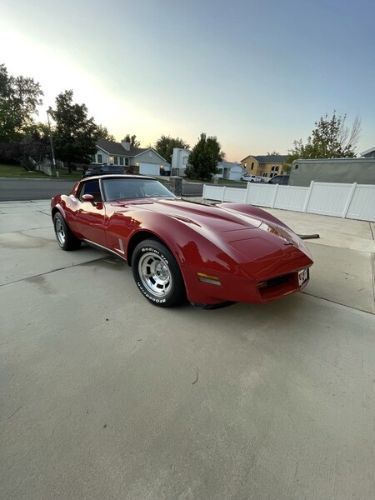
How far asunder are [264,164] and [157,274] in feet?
233

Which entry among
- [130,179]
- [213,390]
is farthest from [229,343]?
[130,179]

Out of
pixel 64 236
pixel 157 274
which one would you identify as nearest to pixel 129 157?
pixel 64 236

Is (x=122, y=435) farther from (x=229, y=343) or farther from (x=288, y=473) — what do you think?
(x=229, y=343)

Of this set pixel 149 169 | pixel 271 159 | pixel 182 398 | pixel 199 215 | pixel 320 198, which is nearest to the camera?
pixel 182 398

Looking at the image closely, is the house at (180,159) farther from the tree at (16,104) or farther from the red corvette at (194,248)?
the red corvette at (194,248)

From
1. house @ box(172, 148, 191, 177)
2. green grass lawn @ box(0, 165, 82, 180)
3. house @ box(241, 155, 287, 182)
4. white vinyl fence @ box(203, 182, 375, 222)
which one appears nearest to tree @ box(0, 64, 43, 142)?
green grass lawn @ box(0, 165, 82, 180)

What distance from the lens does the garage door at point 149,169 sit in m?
41.5

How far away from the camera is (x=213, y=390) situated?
5.19 ft

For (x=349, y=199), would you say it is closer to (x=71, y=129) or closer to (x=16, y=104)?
(x=71, y=129)

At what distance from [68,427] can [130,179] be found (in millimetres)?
3073

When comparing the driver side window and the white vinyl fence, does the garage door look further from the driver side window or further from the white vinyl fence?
the driver side window

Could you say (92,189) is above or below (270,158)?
below

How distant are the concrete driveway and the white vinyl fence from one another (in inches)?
308

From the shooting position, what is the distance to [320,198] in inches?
384
